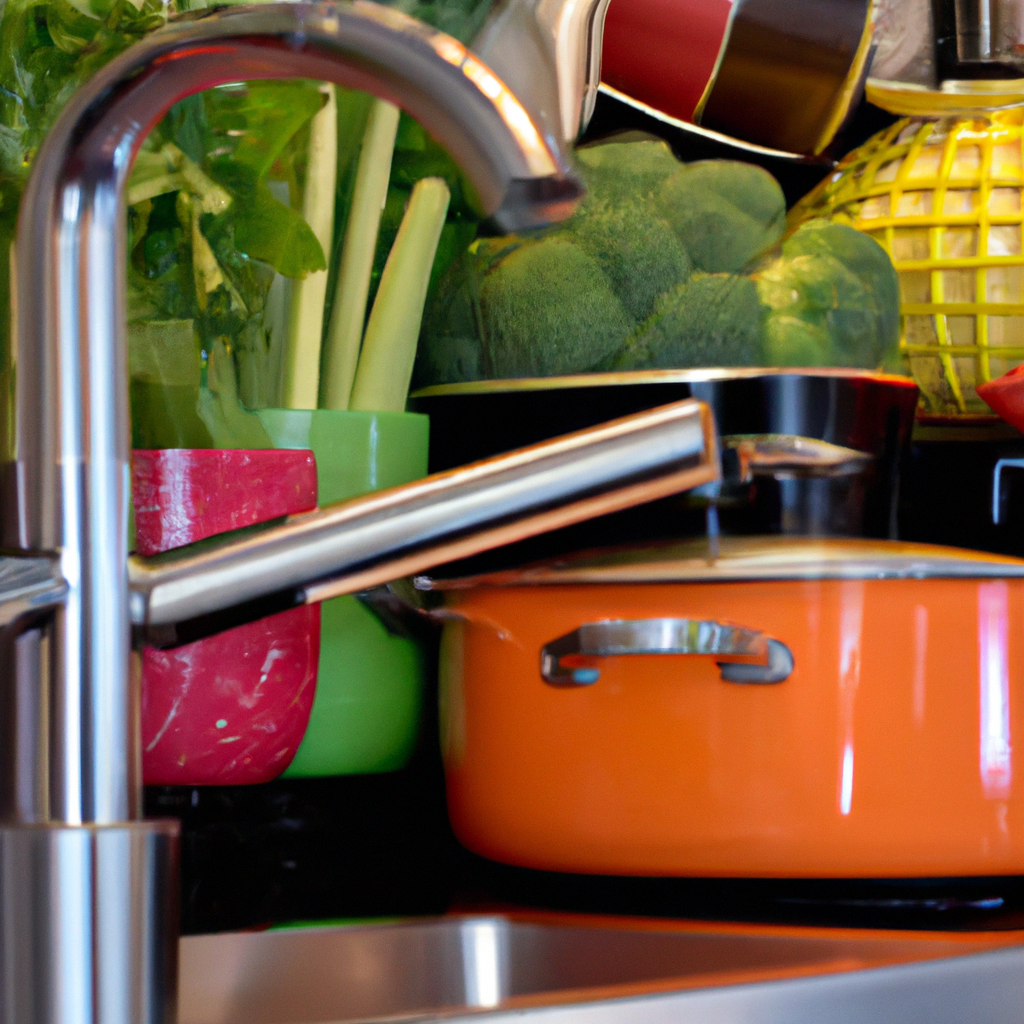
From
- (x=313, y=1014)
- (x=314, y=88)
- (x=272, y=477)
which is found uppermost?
(x=314, y=88)

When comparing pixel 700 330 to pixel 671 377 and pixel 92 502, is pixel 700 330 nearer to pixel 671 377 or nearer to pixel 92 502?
pixel 671 377

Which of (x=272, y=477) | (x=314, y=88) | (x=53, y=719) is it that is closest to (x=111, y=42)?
(x=314, y=88)

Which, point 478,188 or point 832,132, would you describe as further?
point 832,132

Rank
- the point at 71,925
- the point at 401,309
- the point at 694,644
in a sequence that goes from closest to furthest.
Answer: the point at 71,925 < the point at 694,644 < the point at 401,309

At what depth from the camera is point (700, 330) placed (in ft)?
1.93

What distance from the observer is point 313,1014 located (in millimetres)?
595

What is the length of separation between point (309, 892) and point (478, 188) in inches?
15.6

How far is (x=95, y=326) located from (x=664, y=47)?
426 mm

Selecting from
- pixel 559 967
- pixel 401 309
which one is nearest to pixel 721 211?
pixel 401 309

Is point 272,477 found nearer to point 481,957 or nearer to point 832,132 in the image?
point 481,957

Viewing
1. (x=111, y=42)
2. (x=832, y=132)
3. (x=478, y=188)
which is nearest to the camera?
(x=478, y=188)

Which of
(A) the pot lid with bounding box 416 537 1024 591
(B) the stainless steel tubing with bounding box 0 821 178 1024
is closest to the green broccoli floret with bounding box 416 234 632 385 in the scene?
(A) the pot lid with bounding box 416 537 1024 591

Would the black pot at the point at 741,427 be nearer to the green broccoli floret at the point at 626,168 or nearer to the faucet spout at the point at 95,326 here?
the green broccoli floret at the point at 626,168

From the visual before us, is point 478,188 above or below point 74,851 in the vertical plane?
above
